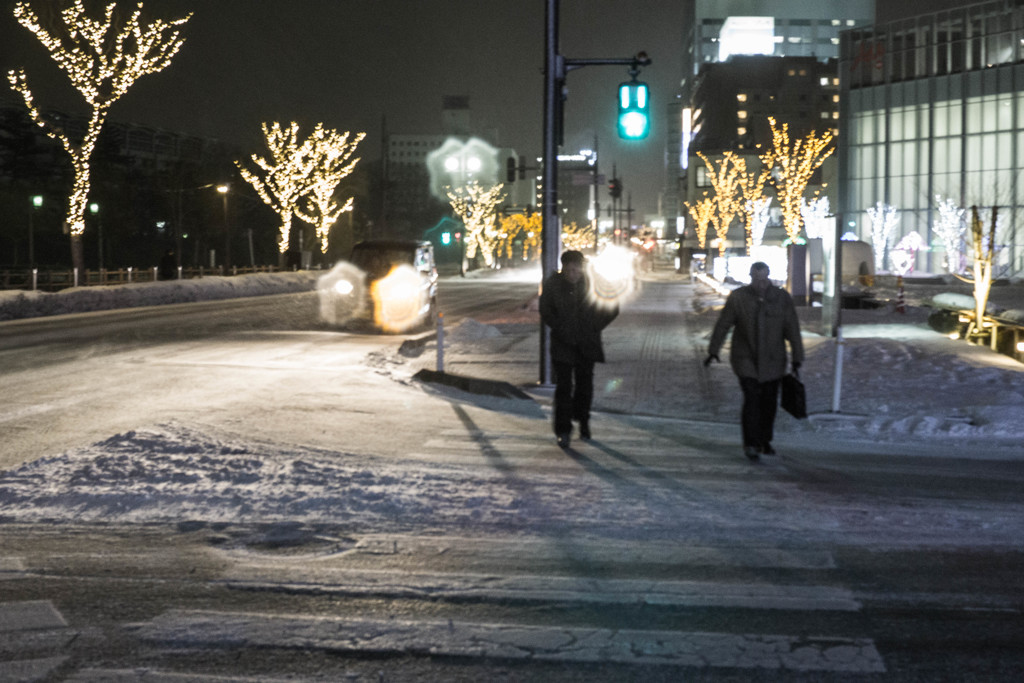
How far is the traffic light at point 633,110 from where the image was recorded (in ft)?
49.2

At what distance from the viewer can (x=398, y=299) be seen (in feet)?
79.8

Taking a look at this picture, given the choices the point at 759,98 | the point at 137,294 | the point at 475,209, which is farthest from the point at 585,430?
the point at 759,98

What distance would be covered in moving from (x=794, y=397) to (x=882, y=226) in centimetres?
7402

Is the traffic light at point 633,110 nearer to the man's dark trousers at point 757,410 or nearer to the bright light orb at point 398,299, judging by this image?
the man's dark trousers at point 757,410

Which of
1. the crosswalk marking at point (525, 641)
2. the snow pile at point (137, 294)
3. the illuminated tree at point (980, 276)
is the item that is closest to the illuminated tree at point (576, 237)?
the snow pile at point (137, 294)

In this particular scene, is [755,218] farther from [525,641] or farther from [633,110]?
[525,641]

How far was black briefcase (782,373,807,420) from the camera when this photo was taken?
9078 millimetres

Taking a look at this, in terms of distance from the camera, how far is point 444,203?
133 m

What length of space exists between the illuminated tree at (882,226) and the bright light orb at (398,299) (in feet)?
195

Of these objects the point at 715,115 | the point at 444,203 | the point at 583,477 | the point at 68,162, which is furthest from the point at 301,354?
the point at 715,115

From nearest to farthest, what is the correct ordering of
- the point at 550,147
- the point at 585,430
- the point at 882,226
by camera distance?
1. the point at 585,430
2. the point at 550,147
3. the point at 882,226

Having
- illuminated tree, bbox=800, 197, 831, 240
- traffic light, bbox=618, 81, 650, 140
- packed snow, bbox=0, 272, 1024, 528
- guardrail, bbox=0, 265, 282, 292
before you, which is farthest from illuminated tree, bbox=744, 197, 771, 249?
packed snow, bbox=0, 272, 1024, 528

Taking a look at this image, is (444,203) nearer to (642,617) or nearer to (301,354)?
(301,354)

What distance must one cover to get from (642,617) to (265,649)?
1.70m
